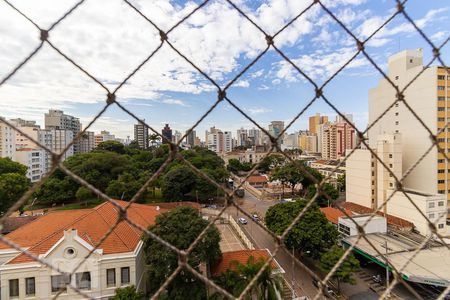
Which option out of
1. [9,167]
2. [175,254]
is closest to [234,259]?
[175,254]

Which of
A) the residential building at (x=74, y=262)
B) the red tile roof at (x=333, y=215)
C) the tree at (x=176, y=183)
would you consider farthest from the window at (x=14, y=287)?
the tree at (x=176, y=183)

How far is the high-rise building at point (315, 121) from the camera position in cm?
3043

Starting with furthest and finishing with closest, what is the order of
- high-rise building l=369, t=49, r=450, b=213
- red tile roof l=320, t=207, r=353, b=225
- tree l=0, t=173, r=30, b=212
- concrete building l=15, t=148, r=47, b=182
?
concrete building l=15, t=148, r=47, b=182 → high-rise building l=369, t=49, r=450, b=213 → red tile roof l=320, t=207, r=353, b=225 → tree l=0, t=173, r=30, b=212

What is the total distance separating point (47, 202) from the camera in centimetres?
884

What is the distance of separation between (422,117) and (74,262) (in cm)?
984

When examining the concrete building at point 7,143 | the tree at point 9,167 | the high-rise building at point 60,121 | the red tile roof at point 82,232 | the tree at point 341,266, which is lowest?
the tree at point 341,266

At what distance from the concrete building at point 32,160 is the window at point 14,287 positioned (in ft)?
37.3

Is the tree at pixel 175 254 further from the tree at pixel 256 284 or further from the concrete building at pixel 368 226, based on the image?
the concrete building at pixel 368 226

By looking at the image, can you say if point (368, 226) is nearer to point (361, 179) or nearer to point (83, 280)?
point (361, 179)

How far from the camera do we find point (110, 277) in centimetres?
344

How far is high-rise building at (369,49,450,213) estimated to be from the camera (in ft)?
26.2

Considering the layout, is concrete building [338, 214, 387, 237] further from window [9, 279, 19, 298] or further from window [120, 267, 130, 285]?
window [9, 279, 19, 298]

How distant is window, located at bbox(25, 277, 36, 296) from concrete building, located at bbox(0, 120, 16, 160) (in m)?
11.9

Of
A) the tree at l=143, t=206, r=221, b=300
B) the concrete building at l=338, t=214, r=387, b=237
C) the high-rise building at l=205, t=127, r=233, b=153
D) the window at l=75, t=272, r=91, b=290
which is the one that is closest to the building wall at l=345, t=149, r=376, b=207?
the concrete building at l=338, t=214, r=387, b=237
